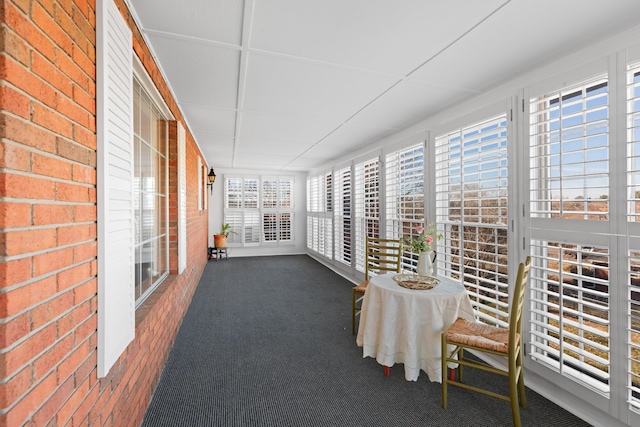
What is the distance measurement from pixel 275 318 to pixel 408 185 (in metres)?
2.29

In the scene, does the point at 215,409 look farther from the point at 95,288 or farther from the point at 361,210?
the point at 361,210

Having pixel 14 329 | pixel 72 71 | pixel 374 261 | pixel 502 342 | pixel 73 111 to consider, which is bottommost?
pixel 502 342

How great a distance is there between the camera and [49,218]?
2.98 ft

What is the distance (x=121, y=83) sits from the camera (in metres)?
1.40

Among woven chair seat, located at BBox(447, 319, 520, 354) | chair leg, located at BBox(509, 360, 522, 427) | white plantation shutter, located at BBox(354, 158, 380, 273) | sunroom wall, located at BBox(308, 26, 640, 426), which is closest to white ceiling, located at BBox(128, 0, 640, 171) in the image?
sunroom wall, located at BBox(308, 26, 640, 426)

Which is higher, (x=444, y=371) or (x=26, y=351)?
→ (x=26, y=351)

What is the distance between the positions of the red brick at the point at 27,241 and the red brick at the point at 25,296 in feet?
0.33

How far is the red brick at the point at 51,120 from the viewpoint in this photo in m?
0.86

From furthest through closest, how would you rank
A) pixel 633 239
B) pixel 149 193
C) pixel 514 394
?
pixel 149 193
pixel 514 394
pixel 633 239

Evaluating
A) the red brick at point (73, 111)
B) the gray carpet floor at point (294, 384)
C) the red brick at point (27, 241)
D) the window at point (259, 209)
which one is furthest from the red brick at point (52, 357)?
the window at point (259, 209)

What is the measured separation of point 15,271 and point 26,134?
1.25ft

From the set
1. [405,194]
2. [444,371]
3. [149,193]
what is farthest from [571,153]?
[149,193]

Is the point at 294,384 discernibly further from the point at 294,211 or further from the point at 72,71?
the point at 294,211

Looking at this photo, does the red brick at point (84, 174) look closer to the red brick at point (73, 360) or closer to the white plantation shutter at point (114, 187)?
the white plantation shutter at point (114, 187)
